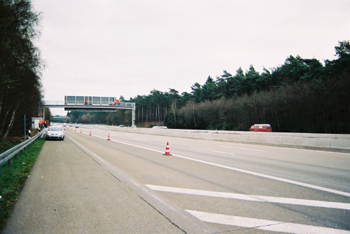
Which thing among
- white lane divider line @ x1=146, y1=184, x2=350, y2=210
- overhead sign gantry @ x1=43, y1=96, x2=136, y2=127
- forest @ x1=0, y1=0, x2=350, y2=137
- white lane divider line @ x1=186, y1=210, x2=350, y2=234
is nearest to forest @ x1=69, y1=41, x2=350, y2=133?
forest @ x1=0, y1=0, x2=350, y2=137

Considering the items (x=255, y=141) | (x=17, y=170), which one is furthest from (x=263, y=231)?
(x=255, y=141)

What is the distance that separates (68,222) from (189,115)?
7970cm

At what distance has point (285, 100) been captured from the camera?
4962cm

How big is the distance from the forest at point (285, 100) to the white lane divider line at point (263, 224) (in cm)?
4309

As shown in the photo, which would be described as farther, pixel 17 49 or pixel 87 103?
pixel 87 103

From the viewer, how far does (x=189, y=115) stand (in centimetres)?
8381

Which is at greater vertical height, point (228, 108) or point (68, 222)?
point (228, 108)

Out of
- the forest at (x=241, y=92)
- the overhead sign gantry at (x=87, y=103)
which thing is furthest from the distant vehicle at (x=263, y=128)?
the overhead sign gantry at (x=87, y=103)

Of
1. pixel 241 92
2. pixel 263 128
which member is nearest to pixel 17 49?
pixel 263 128

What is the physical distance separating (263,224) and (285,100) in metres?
49.7

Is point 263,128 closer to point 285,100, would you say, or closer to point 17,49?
point 285,100

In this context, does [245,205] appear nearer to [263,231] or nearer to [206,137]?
[263,231]

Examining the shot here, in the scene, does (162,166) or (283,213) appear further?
(162,166)

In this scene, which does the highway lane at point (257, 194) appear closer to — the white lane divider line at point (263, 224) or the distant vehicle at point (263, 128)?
the white lane divider line at point (263, 224)
